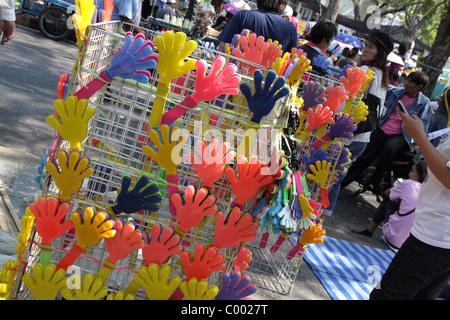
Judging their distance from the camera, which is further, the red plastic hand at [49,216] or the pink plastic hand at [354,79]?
the pink plastic hand at [354,79]

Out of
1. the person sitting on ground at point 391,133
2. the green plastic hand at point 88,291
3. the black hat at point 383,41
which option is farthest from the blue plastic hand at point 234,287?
the person sitting on ground at point 391,133

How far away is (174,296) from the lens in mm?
Answer: 1842

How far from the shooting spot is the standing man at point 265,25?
11.1 feet

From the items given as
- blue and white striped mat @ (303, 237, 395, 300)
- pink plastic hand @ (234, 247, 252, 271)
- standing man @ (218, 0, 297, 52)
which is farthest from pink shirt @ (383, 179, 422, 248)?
pink plastic hand @ (234, 247, 252, 271)

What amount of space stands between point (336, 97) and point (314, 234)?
91 centimetres

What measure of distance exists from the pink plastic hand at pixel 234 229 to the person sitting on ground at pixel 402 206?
3201 millimetres

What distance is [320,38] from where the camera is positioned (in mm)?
3957

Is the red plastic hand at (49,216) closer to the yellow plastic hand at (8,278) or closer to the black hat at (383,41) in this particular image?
the yellow plastic hand at (8,278)

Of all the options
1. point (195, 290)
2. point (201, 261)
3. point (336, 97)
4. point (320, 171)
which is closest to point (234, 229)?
point (201, 261)

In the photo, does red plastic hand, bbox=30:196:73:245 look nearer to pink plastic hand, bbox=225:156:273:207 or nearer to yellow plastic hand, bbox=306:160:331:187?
pink plastic hand, bbox=225:156:273:207

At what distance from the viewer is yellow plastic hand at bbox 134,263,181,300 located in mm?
1766

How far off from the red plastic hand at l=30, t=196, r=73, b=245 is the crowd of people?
1555 millimetres

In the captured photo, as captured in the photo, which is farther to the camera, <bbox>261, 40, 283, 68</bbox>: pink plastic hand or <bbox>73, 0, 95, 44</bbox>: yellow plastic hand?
<bbox>261, 40, 283, 68</bbox>: pink plastic hand
